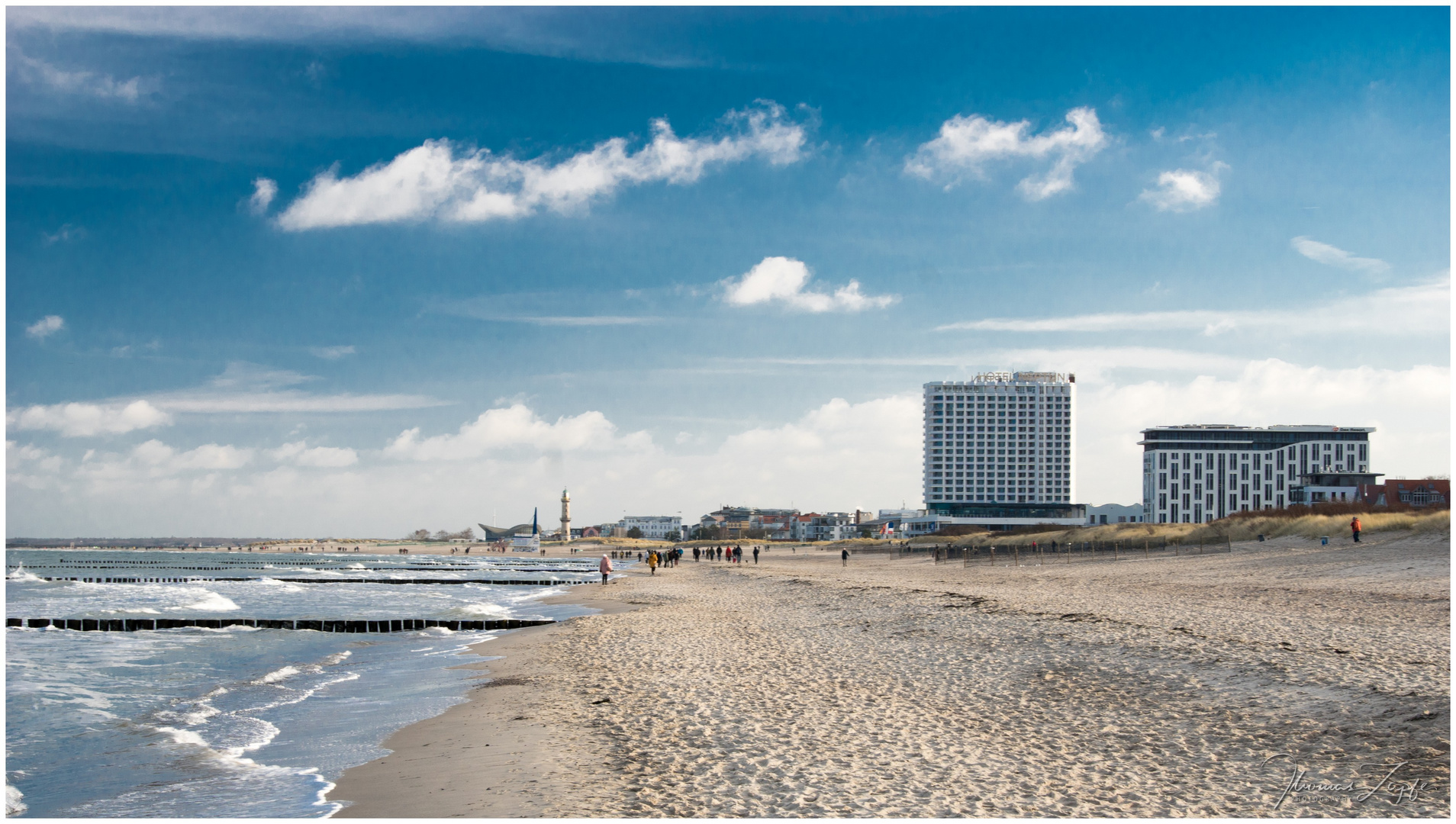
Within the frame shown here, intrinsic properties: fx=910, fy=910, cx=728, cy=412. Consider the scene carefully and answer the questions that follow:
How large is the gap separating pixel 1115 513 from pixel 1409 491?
85665 mm

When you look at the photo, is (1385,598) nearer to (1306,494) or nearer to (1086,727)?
(1086,727)

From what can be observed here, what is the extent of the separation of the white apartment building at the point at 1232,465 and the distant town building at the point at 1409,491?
6186 cm

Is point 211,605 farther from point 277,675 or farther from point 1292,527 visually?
point 1292,527

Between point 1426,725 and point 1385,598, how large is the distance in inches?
517

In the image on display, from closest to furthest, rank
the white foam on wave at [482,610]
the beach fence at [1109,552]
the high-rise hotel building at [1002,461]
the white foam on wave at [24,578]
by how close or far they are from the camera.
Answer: the white foam on wave at [482,610]
the beach fence at [1109,552]
the white foam on wave at [24,578]
the high-rise hotel building at [1002,461]

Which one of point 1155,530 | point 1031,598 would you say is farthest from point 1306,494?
point 1031,598

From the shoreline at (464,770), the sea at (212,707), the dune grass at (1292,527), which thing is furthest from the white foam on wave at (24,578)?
the dune grass at (1292,527)

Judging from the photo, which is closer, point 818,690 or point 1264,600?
point 818,690

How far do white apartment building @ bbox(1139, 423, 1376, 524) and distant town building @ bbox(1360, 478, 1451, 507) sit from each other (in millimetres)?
61860

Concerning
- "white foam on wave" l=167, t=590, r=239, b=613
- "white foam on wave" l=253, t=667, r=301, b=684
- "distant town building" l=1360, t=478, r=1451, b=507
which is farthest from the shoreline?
"distant town building" l=1360, t=478, r=1451, b=507

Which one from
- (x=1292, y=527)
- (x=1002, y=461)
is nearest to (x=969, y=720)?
(x=1292, y=527)

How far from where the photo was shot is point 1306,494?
10062 centimetres

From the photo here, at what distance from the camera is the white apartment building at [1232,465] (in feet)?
491

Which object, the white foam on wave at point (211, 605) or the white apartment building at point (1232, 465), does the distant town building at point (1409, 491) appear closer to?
the white apartment building at point (1232, 465)
